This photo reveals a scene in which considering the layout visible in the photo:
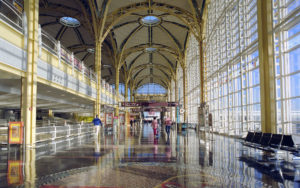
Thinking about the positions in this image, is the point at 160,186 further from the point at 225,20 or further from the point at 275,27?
the point at 225,20

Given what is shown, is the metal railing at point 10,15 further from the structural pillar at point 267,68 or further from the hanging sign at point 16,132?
the structural pillar at point 267,68

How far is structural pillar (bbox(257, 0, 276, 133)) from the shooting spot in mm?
12820

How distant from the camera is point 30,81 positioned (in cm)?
1287

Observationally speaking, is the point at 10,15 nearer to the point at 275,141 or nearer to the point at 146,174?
the point at 146,174

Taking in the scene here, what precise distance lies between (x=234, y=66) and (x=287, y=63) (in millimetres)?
8435

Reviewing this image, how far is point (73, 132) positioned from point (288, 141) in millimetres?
15288

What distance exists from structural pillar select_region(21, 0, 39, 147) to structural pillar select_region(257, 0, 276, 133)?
11.7m

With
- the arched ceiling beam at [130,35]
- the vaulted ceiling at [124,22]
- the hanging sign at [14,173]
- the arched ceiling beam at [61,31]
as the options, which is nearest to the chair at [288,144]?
the hanging sign at [14,173]

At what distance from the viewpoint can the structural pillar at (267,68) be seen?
12820 millimetres

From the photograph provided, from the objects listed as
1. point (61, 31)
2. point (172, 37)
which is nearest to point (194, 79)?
point (172, 37)

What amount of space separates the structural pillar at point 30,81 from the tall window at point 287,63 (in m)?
12.2

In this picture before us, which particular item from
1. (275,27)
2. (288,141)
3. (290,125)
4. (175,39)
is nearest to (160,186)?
(288,141)

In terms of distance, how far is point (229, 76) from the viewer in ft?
71.7

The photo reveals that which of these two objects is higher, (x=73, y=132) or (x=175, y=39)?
(x=175, y=39)
